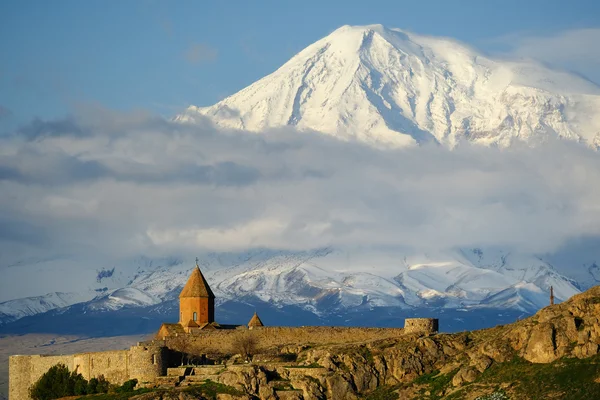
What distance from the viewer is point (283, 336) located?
379 ft

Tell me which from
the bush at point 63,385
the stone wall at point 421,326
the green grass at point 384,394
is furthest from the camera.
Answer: the stone wall at point 421,326

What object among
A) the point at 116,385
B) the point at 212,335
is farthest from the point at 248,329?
the point at 116,385

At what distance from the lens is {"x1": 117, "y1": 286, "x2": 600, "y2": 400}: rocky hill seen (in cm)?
9525

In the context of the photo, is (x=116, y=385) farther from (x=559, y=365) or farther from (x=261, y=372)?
(x=559, y=365)

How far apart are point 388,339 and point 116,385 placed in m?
20.3

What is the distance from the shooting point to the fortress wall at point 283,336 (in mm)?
114062

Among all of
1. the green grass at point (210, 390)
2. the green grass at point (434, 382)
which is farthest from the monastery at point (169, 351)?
the green grass at point (434, 382)

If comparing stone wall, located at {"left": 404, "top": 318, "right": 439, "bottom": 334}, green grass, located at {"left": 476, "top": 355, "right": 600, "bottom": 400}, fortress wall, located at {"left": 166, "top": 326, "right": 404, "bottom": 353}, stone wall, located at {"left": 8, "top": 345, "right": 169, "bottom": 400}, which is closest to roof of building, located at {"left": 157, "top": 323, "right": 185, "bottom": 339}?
fortress wall, located at {"left": 166, "top": 326, "right": 404, "bottom": 353}

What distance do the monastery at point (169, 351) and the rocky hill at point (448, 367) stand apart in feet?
12.4

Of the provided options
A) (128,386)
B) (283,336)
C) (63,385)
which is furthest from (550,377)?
(63,385)

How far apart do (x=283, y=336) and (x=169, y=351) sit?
31.8ft

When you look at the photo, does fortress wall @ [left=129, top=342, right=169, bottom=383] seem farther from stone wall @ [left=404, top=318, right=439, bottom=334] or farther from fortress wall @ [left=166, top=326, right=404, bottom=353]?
stone wall @ [left=404, top=318, right=439, bottom=334]

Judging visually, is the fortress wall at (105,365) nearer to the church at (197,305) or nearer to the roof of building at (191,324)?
the roof of building at (191,324)

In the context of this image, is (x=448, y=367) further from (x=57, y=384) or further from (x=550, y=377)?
(x=57, y=384)
